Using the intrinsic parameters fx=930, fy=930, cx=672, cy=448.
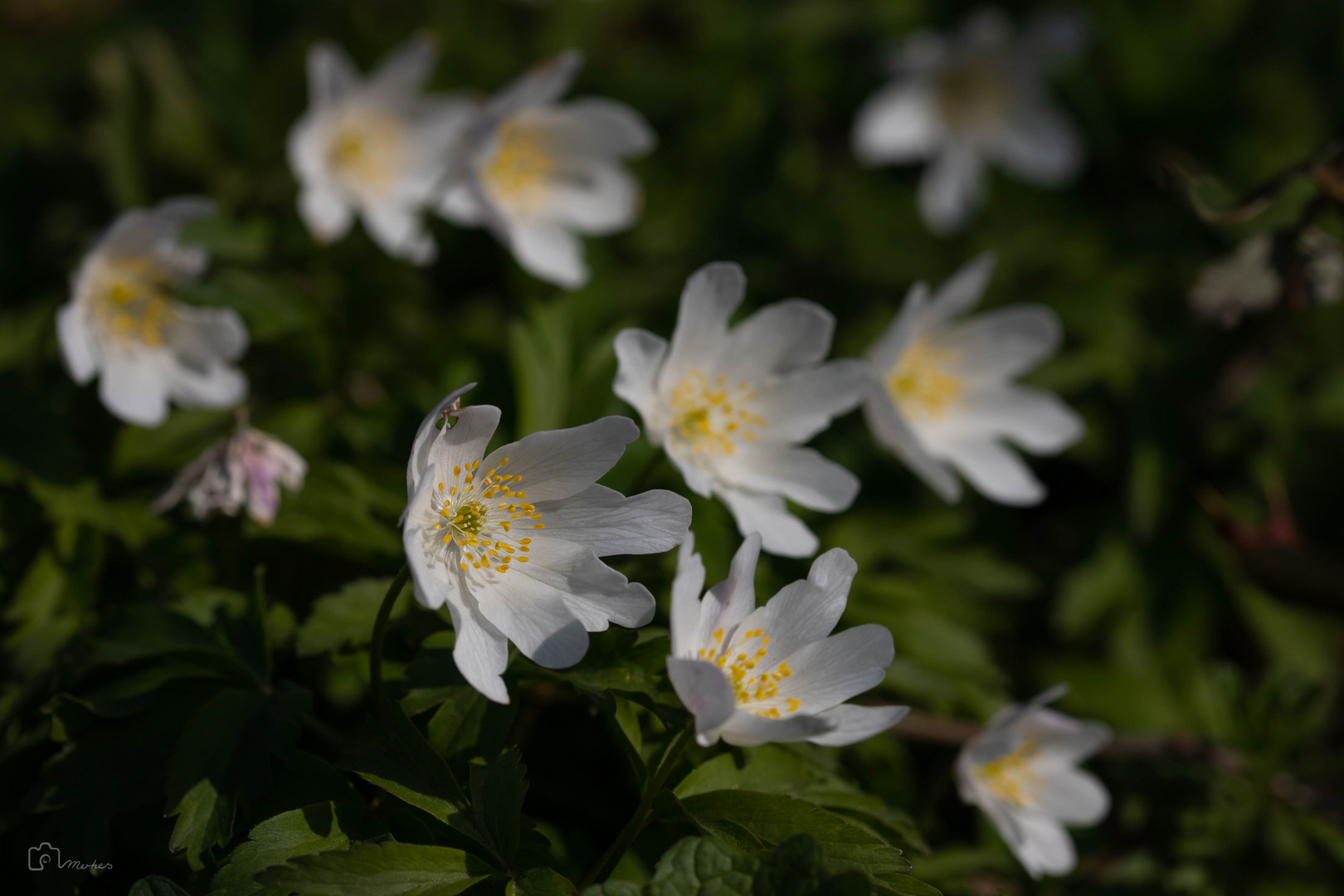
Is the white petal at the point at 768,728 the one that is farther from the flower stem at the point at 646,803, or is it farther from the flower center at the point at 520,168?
the flower center at the point at 520,168

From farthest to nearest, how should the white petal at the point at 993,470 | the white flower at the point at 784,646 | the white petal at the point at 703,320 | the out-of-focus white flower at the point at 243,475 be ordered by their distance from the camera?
the white petal at the point at 993,470
the out-of-focus white flower at the point at 243,475
the white petal at the point at 703,320
the white flower at the point at 784,646

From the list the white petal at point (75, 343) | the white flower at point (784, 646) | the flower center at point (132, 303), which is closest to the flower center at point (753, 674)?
the white flower at point (784, 646)

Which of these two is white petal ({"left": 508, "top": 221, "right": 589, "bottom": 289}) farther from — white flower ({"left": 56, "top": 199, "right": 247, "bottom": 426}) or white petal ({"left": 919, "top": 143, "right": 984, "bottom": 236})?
white petal ({"left": 919, "top": 143, "right": 984, "bottom": 236})

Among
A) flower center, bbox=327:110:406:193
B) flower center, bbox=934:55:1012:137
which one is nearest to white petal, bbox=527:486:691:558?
flower center, bbox=327:110:406:193

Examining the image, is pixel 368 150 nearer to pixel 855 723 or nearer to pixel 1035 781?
pixel 855 723

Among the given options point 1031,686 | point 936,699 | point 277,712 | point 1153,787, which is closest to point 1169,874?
point 1153,787

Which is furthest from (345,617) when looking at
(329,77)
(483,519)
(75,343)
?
(329,77)
